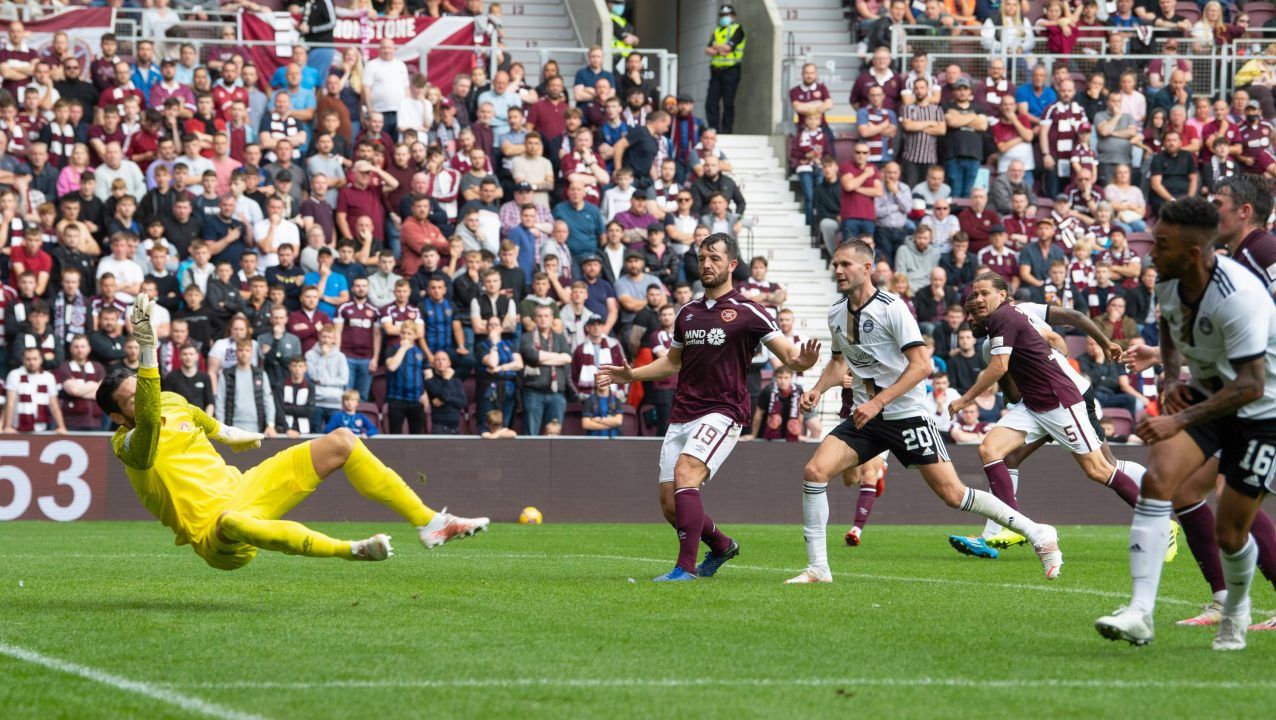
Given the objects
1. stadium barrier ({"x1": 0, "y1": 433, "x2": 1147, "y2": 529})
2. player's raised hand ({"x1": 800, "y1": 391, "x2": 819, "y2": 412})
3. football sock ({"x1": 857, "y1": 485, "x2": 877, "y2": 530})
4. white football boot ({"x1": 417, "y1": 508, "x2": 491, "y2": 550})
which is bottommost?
stadium barrier ({"x1": 0, "y1": 433, "x2": 1147, "y2": 529})

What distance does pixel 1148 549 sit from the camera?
24.6 feet

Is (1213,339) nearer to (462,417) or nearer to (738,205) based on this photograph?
(462,417)

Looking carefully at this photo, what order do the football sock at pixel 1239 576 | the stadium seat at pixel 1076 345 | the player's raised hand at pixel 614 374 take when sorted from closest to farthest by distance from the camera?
the football sock at pixel 1239 576
the player's raised hand at pixel 614 374
the stadium seat at pixel 1076 345

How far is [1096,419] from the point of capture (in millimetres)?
14625

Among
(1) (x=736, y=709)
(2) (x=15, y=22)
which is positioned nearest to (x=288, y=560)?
(1) (x=736, y=709)

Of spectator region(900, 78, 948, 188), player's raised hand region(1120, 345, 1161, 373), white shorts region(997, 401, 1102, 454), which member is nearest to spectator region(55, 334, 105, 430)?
white shorts region(997, 401, 1102, 454)

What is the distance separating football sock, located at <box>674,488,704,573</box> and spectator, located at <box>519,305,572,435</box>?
10006mm

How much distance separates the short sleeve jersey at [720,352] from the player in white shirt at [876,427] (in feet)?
1.74

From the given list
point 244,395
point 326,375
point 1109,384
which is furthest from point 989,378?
point 1109,384

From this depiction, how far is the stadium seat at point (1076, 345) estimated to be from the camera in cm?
2345

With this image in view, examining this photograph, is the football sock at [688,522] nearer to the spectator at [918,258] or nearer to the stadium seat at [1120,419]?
the stadium seat at [1120,419]

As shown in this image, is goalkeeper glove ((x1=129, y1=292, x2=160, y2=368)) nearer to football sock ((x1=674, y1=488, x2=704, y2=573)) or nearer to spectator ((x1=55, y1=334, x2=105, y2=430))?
football sock ((x1=674, y1=488, x2=704, y2=573))

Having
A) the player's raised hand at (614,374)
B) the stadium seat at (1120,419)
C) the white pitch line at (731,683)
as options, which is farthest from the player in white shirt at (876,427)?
the stadium seat at (1120,419)

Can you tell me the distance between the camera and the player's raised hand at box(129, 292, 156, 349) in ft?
27.9
